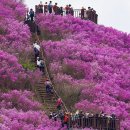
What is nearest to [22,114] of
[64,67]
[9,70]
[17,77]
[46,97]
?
[46,97]

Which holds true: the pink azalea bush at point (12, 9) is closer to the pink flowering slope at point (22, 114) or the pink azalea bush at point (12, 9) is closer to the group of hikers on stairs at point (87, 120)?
the pink flowering slope at point (22, 114)

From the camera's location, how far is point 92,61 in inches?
1829

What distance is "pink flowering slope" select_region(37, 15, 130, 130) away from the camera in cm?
3966

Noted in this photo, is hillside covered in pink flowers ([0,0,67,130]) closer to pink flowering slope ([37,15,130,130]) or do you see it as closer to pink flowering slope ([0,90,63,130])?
pink flowering slope ([0,90,63,130])

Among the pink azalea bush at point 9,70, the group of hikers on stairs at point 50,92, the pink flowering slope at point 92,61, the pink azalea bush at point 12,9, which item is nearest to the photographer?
the group of hikers on stairs at point 50,92

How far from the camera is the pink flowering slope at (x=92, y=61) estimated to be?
39656 millimetres

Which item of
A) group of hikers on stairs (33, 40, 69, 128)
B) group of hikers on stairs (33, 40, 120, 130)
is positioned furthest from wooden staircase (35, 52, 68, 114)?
group of hikers on stairs (33, 40, 120, 130)

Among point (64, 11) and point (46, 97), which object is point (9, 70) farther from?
point (64, 11)

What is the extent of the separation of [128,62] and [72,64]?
5.59m

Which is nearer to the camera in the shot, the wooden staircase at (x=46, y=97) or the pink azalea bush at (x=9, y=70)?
the wooden staircase at (x=46, y=97)

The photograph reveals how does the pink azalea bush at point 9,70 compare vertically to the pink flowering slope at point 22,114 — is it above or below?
above

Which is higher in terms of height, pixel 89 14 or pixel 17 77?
pixel 89 14

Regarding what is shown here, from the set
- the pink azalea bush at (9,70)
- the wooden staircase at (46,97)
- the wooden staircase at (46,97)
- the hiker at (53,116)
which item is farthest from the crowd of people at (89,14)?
the hiker at (53,116)

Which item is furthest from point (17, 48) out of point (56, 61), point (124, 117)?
point (124, 117)
